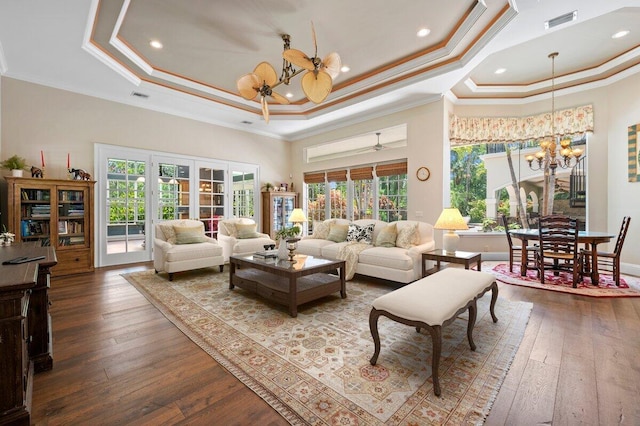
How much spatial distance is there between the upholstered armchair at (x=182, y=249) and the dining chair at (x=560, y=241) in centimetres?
508

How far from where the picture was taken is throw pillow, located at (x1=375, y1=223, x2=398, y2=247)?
4.34 metres

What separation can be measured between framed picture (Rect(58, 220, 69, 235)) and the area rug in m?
7.06

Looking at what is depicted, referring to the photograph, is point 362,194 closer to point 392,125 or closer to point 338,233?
point 392,125

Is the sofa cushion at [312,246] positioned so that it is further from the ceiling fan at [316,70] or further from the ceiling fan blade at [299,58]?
the ceiling fan blade at [299,58]

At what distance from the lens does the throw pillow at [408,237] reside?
4184 mm

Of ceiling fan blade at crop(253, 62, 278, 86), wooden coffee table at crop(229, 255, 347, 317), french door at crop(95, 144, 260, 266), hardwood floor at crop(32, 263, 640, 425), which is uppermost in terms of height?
ceiling fan blade at crop(253, 62, 278, 86)

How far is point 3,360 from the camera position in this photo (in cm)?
136

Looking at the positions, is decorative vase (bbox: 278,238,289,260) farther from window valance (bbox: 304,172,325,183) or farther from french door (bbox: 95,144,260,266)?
window valance (bbox: 304,172,325,183)

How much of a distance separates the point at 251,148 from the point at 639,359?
288 inches

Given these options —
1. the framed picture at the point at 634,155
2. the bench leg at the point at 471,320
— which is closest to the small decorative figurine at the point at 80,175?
the bench leg at the point at 471,320

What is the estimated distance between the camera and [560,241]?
3.97 meters

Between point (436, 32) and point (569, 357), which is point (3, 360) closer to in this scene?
point (569, 357)

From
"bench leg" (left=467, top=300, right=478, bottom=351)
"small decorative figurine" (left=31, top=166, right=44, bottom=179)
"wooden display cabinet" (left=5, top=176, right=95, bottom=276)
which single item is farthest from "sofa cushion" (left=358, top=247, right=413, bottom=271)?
"small decorative figurine" (left=31, top=166, right=44, bottom=179)

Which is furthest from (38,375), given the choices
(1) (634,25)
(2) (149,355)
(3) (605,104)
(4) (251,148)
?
(3) (605,104)
